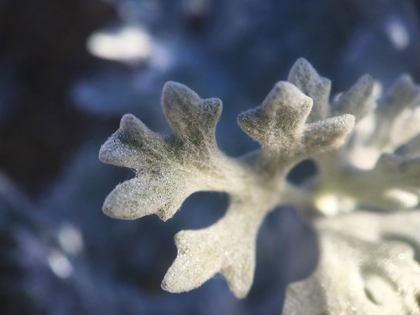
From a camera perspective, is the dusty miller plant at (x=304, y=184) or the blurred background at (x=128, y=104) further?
the blurred background at (x=128, y=104)

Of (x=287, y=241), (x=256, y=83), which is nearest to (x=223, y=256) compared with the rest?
(x=287, y=241)

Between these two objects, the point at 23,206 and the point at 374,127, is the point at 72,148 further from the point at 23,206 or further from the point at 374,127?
the point at 374,127

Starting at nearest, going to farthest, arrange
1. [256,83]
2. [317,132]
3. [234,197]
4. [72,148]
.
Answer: [317,132]
[234,197]
[256,83]
[72,148]

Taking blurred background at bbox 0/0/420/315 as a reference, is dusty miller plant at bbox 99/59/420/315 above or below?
below

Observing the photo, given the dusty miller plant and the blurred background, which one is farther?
the blurred background

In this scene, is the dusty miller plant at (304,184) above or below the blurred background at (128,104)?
below
